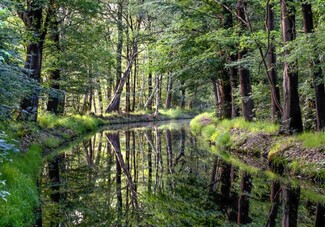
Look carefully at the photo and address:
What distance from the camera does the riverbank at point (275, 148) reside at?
9492 millimetres

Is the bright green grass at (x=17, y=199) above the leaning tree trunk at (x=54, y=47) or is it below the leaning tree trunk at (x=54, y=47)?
below

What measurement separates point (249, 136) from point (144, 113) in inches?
1085

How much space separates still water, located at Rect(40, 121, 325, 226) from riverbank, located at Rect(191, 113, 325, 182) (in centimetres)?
49

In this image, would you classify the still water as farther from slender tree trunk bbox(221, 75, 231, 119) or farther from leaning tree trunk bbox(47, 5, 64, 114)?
slender tree trunk bbox(221, 75, 231, 119)

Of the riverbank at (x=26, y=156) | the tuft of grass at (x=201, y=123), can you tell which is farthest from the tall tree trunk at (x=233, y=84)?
the riverbank at (x=26, y=156)

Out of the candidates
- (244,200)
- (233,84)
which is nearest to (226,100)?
(233,84)

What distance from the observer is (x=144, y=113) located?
137 ft

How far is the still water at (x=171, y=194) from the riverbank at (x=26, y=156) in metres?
0.39

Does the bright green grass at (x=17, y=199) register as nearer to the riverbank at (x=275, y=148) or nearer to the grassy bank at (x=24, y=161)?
the grassy bank at (x=24, y=161)

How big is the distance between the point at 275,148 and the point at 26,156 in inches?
300

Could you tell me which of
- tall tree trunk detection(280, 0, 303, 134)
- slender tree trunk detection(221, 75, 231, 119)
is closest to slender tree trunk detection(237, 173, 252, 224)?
tall tree trunk detection(280, 0, 303, 134)

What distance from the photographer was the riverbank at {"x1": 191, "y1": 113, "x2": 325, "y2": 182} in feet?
31.1

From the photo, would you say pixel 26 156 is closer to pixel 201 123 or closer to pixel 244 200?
pixel 244 200

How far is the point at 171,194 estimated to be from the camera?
8547 mm
